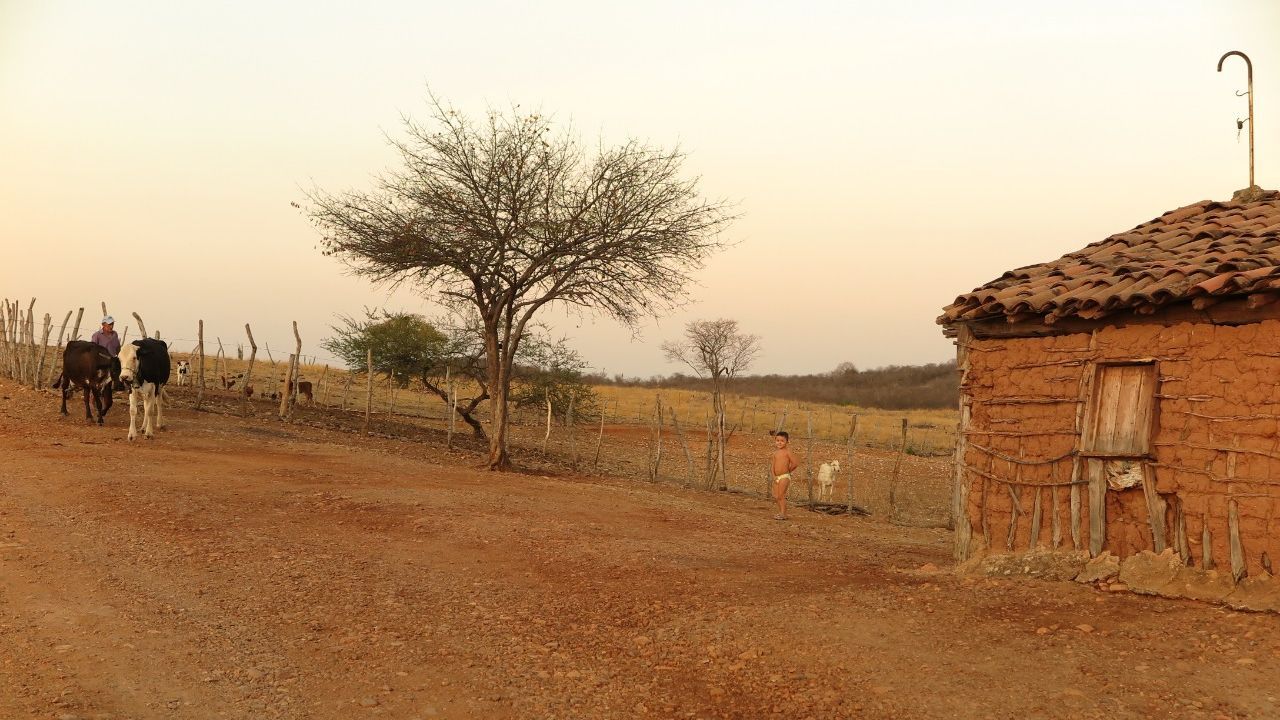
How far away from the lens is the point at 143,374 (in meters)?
15.2

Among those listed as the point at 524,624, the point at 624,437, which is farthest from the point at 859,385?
the point at 524,624

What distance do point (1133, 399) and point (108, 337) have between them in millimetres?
15709

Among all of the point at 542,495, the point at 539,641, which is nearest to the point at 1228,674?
the point at 539,641

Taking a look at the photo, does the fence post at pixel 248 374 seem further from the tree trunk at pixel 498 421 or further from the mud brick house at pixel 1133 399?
the mud brick house at pixel 1133 399

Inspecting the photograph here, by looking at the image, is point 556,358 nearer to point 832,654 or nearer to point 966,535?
point 966,535

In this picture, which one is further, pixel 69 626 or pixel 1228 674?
pixel 69 626

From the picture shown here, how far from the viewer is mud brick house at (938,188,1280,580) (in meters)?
7.27

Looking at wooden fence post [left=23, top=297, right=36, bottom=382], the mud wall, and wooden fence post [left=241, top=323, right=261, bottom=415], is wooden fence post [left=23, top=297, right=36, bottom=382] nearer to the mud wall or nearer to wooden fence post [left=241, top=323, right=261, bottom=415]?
wooden fence post [left=241, top=323, right=261, bottom=415]

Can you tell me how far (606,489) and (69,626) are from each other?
10.1 m

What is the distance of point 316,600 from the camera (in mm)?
7145

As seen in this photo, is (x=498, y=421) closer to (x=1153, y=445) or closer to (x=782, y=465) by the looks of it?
(x=782, y=465)

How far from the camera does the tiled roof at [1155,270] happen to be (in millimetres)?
7371

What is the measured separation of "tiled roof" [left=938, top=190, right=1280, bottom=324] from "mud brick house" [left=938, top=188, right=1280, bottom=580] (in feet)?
0.06

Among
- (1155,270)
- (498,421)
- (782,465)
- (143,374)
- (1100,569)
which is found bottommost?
(1100,569)
